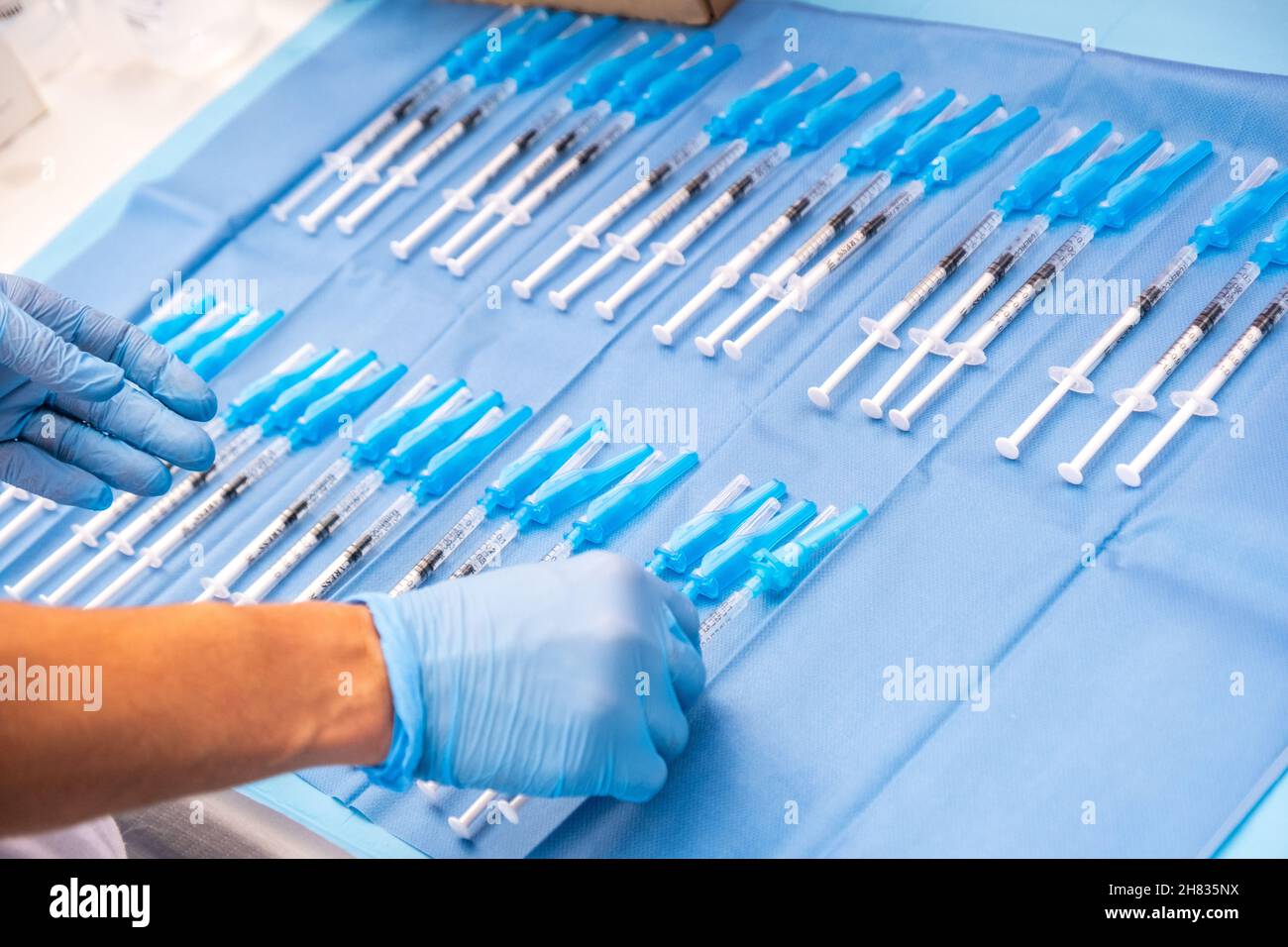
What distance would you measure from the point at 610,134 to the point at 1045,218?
117cm

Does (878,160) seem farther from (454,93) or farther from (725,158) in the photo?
(454,93)

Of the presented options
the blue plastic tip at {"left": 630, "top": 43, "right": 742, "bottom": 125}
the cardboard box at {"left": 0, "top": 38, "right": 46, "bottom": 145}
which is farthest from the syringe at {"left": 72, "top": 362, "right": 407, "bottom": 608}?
the cardboard box at {"left": 0, "top": 38, "right": 46, "bottom": 145}

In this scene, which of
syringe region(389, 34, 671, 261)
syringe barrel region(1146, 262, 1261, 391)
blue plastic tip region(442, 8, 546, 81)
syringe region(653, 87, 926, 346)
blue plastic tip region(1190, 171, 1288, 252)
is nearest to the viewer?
syringe barrel region(1146, 262, 1261, 391)

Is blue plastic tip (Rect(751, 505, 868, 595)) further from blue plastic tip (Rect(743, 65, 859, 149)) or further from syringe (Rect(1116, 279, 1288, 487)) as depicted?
blue plastic tip (Rect(743, 65, 859, 149))

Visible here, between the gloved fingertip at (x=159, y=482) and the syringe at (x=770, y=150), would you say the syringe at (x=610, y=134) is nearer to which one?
the syringe at (x=770, y=150)

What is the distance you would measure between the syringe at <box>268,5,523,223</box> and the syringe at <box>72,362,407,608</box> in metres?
0.77

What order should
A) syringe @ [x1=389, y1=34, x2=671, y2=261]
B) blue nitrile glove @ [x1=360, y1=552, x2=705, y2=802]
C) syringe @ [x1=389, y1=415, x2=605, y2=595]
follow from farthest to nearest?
syringe @ [x1=389, y1=34, x2=671, y2=261]
syringe @ [x1=389, y1=415, x2=605, y2=595]
blue nitrile glove @ [x1=360, y1=552, x2=705, y2=802]

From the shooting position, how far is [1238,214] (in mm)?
2541

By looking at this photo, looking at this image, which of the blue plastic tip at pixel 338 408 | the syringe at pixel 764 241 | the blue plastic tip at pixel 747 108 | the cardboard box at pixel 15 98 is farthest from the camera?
the cardboard box at pixel 15 98

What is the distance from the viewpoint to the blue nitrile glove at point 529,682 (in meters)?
1.98

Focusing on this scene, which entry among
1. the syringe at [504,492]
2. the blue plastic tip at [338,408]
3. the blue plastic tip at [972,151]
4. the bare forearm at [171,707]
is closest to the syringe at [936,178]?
the blue plastic tip at [972,151]

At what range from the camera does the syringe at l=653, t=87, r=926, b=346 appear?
2873 millimetres

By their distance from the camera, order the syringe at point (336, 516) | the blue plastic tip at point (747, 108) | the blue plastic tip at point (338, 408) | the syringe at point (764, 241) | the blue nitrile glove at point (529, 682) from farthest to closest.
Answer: the blue plastic tip at point (747, 108) → the blue plastic tip at point (338, 408) → the syringe at point (764, 241) → the syringe at point (336, 516) → the blue nitrile glove at point (529, 682)

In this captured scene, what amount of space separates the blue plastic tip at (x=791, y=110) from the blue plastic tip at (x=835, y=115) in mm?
31
